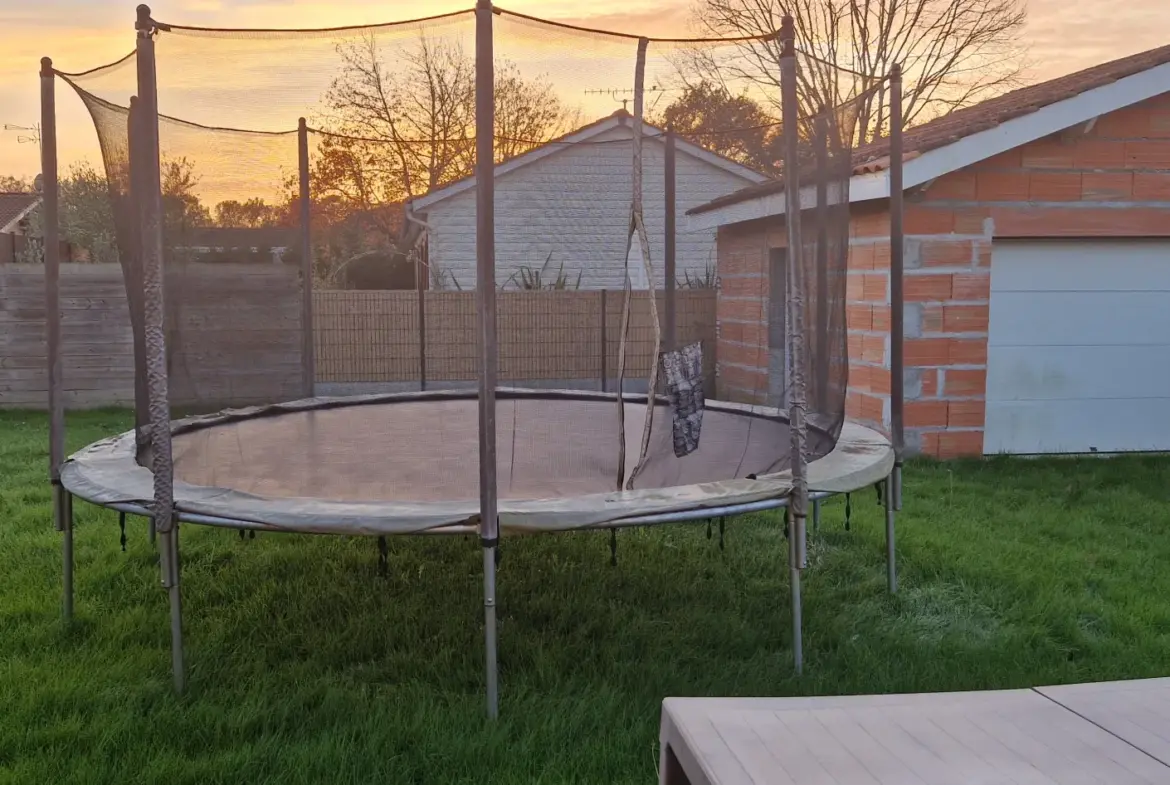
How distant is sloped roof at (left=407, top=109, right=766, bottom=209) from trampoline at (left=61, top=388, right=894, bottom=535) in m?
0.66

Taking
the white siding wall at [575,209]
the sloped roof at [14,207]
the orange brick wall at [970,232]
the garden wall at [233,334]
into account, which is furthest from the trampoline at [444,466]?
the sloped roof at [14,207]

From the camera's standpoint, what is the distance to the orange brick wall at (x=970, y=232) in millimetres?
5113

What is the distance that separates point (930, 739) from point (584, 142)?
1.58 meters

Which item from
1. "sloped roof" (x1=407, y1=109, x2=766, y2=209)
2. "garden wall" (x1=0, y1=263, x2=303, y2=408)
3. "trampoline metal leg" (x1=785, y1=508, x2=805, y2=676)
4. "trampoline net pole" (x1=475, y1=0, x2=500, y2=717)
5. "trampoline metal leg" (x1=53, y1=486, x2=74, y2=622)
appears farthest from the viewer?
"trampoline metal leg" (x1=53, y1=486, x2=74, y2=622)

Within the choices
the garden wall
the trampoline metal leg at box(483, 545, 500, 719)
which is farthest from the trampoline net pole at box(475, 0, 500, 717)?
the garden wall

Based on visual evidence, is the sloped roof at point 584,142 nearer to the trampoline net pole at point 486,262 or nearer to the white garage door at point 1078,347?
the trampoline net pole at point 486,262

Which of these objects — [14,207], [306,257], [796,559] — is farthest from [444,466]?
[14,207]

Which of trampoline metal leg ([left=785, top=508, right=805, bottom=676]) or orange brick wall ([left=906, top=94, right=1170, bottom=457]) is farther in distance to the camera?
orange brick wall ([left=906, top=94, right=1170, bottom=457])

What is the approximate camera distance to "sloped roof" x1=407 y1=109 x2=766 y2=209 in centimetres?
234

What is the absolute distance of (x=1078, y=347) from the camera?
5.48 metres

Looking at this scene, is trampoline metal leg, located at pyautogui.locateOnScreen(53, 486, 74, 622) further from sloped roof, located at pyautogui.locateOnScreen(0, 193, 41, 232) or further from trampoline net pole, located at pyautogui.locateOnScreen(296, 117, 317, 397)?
sloped roof, located at pyautogui.locateOnScreen(0, 193, 41, 232)

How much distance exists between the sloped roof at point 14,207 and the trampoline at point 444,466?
20762mm

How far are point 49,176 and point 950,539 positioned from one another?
3075 millimetres

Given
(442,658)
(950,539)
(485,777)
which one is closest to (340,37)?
(442,658)
